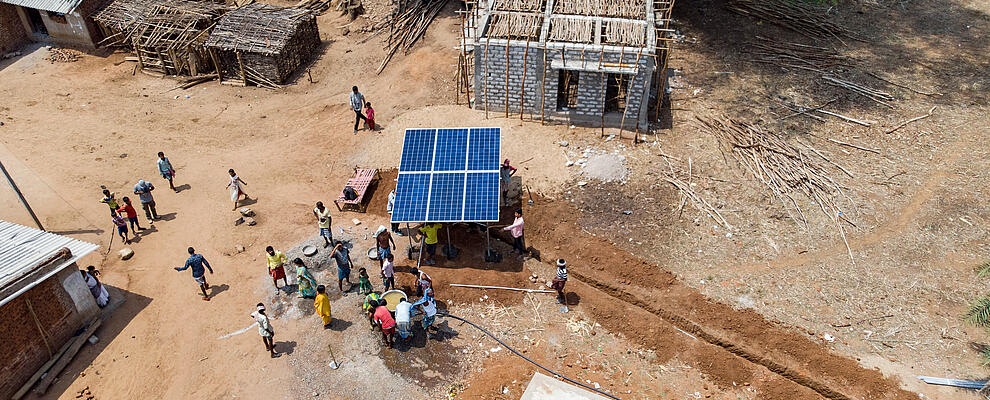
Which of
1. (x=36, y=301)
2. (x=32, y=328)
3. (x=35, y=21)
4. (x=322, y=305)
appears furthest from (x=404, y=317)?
(x=35, y=21)

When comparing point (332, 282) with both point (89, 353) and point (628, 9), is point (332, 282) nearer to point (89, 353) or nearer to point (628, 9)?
point (89, 353)

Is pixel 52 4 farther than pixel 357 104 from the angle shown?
Yes

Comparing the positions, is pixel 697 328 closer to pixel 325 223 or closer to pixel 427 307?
pixel 427 307

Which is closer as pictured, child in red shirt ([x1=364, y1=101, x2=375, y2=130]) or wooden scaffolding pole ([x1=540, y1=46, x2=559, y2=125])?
wooden scaffolding pole ([x1=540, y1=46, x2=559, y2=125])

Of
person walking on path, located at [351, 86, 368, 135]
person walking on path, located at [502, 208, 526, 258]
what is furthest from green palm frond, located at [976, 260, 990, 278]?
person walking on path, located at [351, 86, 368, 135]

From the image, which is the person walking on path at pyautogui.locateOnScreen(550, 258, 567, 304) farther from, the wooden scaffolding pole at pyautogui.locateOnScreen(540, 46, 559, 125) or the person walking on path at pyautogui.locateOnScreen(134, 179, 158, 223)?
the person walking on path at pyautogui.locateOnScreen(134, 179, 158, 223)

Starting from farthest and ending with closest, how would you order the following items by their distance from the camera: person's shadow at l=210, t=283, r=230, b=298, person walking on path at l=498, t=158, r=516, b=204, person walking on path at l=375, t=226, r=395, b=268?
person walking on path at l=498, t=158, r=516, b=204, person's shadow at l=210, t=283, r=230, b=298, person walking on path at l=375, t=226, r=395, b=268

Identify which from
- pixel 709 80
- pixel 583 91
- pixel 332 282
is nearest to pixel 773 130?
pixel 709 80
